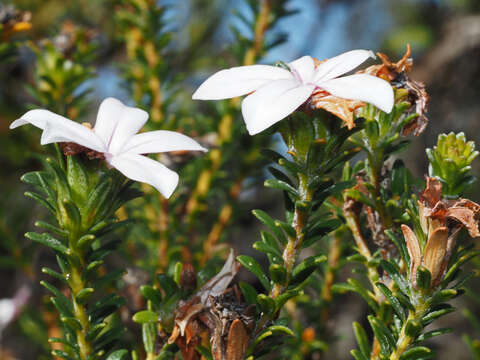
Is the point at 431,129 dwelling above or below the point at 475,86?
below

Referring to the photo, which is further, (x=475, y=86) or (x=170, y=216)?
(x=475, y=86)

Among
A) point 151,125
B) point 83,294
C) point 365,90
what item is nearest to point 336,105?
point 365,90

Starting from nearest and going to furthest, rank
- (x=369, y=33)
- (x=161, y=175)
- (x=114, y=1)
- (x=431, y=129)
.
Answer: (x=161, y=175) < (x=114, y=1) < (x=431, y=129) < (x=369, y=33)

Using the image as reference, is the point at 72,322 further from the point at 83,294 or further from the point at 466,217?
the point at 466,217

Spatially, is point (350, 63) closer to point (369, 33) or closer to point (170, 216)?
point (170, 216)

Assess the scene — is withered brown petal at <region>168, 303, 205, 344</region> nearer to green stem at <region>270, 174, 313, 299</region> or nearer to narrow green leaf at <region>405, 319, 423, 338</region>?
green stem at <region>270, 174, 313, 299</region>

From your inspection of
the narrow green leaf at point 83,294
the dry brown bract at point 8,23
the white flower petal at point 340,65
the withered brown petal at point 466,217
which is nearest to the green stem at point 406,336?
the withered brown petal at point 466,217

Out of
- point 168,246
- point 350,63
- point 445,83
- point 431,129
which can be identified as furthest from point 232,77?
point 445,83
